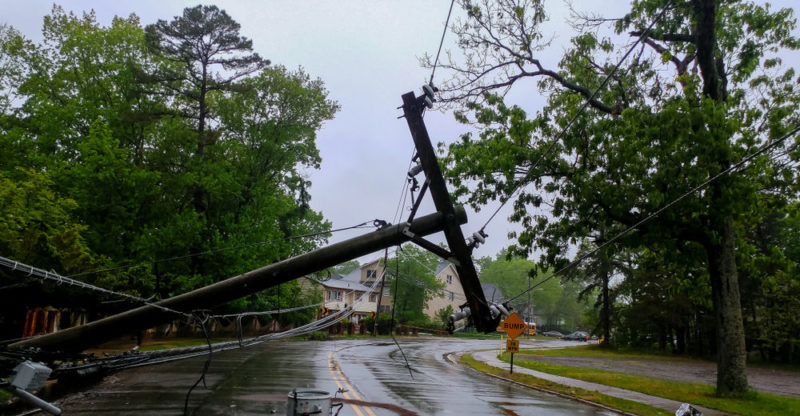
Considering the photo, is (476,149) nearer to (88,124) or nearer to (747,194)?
(747,194)

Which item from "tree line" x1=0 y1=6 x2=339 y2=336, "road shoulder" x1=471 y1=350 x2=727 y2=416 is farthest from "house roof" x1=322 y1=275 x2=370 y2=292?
"road shoulder" x1=471 y1=350 x2=727 y2=416

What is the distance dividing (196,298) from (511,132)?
11.8m

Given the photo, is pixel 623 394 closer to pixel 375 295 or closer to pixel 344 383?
pixel 344 383

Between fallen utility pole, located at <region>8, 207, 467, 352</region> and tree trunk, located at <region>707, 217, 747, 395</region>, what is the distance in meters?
11.9

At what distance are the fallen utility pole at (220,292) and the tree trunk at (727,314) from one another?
38.9 ft

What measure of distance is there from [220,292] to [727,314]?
1453 centimetres

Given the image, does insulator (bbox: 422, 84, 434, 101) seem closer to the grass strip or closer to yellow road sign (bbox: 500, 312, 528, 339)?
the grass strip

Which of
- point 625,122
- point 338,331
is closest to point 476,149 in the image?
point 625,122

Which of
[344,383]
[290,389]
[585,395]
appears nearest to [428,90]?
[290,389]

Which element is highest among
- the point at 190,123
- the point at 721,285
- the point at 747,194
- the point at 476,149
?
the point at 190,123

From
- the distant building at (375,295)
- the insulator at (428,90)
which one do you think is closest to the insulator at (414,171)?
the insulator at (428,90)

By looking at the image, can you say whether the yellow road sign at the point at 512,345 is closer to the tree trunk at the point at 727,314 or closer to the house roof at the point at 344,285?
the tree trunk at the point at 727,314

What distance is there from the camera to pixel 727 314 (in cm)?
1502

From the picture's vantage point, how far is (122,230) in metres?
28.1
